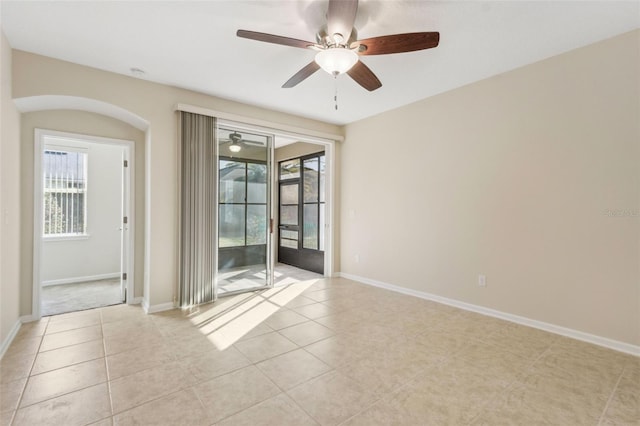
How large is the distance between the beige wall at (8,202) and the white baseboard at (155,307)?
114 cm

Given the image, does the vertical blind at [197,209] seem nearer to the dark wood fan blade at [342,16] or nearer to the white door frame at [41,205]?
the white door frame at [41,205]

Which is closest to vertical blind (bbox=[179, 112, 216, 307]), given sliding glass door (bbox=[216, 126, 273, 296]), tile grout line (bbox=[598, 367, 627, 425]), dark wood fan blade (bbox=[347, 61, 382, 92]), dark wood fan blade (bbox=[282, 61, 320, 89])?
sliding glass door (bbox=[216, 126, 273, 296])

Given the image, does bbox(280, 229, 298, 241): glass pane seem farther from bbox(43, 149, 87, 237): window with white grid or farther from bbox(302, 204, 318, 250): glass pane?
bbox(43, 149, 87, 237): window with white grid

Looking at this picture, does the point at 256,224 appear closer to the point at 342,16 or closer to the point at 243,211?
the point at 243,211

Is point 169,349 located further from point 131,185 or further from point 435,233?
point 435,233

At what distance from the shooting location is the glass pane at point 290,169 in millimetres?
6573

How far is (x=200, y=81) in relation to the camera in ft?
11.9

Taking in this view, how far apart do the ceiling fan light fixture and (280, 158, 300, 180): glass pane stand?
13.7 ft

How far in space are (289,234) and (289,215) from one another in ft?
1.41

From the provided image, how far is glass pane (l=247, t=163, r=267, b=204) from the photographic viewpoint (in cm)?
456

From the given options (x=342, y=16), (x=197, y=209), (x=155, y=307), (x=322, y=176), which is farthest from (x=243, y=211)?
(x=342, y=16)

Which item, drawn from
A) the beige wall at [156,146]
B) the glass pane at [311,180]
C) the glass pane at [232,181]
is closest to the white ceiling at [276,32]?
the beige wall at [156,146]

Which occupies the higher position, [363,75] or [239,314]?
[363,75]

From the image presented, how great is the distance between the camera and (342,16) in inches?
79.1
